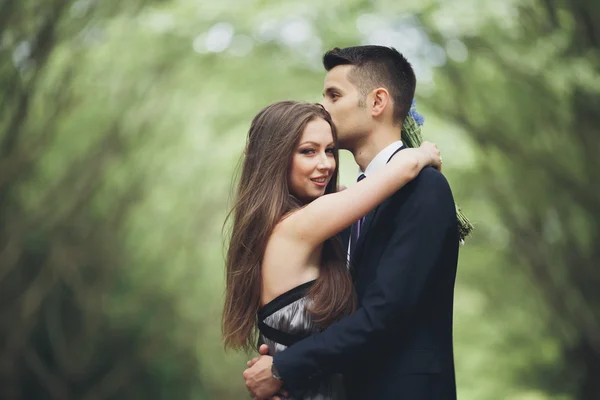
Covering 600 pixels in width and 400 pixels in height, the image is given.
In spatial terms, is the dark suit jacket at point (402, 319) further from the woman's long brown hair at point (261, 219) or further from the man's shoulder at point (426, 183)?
the woman's long brown hair at point (261, 219)

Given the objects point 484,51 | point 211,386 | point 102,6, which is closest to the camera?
point 484,51

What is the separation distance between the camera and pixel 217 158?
68.6 feet

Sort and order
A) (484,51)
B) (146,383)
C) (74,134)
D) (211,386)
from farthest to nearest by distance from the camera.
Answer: (211,386), (146,383), (74,134), (484,51)

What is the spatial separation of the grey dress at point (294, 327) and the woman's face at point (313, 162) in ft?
1.43

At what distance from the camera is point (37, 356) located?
57.7 ft

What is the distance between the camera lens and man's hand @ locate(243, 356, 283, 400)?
4.09 meters

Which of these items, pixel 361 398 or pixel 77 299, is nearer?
pixel 361 398


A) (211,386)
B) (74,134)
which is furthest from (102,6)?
(211,386)

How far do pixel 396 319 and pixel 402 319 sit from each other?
4 centimetres

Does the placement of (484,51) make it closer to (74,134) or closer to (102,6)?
(102,6)

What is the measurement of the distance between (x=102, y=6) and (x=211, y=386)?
16666mm

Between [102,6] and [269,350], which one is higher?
[102,6]

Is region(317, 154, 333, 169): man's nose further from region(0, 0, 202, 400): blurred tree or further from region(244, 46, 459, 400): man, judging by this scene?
region(0, 0, 202, 400): blurred tree

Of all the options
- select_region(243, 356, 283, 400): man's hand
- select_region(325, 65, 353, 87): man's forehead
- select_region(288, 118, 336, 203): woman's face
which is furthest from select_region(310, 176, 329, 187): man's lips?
select_region(243, 356, 283, 400): man's hand
